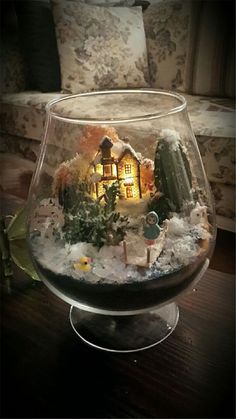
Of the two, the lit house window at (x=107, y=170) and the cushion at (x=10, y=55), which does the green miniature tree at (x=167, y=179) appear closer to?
the lit house window at (x=107, y=170)

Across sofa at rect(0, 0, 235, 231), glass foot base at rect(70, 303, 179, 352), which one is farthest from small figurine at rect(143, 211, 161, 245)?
sofa at rect(0, 0, 235, 231)

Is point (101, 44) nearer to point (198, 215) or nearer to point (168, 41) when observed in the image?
point (168, 41)

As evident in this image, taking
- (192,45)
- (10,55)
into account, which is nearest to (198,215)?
(192,45)

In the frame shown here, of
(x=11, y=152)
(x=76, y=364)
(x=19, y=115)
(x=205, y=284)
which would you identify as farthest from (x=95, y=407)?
(x=11, y=152)

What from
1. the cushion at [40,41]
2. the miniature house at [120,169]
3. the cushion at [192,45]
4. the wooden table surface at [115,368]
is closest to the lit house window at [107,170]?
the miniature house at [120,169]

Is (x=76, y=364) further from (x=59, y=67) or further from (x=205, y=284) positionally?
(x=59, y=67)

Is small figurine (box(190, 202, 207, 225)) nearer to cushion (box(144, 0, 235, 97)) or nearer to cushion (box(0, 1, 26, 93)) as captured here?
cushion (box(144, 0, 235, 97))
